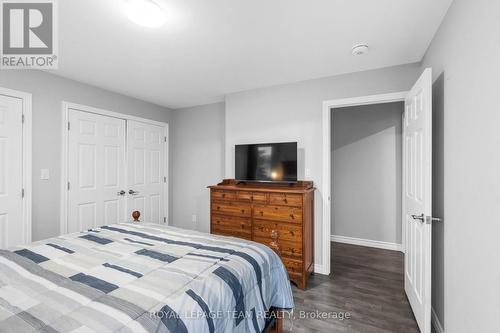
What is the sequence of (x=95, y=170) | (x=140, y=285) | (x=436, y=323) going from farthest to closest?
(x=95, y=170), (x=436, y=323), (x=140, y=285)

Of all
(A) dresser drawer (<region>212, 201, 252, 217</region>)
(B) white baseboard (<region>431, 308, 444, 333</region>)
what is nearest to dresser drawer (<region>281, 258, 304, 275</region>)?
(A) dresser drawer (<region>212, 201, 252, 217</region>)

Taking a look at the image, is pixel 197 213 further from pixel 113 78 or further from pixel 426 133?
pixel 426 133

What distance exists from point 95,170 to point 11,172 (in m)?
0.88

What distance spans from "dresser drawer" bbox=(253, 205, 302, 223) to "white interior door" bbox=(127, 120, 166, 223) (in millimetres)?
2226

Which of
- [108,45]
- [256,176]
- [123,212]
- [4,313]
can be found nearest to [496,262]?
[4,313]

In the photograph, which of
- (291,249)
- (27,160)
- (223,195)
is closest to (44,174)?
(27,160)

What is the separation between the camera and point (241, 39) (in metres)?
2.11

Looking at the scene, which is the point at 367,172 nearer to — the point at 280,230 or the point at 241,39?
the point at 280,230

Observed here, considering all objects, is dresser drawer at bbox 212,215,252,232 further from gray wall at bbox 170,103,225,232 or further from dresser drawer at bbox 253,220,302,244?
gray wall at bbox 170,103,225,232

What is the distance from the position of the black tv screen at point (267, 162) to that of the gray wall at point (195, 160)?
92 cm

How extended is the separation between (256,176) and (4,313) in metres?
2.54

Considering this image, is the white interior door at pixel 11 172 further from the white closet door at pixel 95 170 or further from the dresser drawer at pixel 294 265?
the dresser drawer at pixel 294 265

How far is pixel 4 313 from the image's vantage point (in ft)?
3.03
